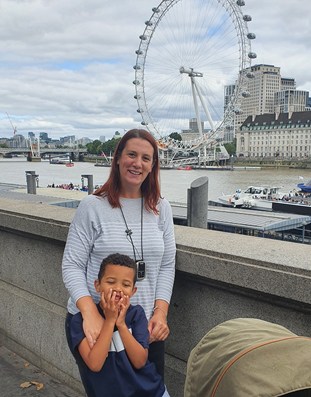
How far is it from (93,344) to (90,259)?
0.37 m

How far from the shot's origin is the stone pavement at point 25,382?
2881 mm

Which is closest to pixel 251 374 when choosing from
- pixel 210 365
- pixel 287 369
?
pixel 287 369

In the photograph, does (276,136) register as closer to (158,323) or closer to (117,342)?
(158,323)

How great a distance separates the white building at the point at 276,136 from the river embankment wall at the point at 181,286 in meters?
115

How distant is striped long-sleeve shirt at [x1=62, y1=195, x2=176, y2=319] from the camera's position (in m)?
2.03

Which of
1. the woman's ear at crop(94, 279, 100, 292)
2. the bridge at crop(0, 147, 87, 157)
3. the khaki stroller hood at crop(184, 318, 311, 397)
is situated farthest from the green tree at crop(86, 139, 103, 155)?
the khaki stroller hood at crop(184, 318, 311, 397)

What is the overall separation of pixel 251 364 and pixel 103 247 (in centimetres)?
99

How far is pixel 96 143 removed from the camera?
435 feet

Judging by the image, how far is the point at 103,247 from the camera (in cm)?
202

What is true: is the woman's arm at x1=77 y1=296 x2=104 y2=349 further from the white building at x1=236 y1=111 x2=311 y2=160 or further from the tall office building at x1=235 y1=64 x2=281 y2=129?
the tall office building at x1=235 y1=64 x2=281 y2=129

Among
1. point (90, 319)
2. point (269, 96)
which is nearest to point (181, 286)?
point (90, 319)

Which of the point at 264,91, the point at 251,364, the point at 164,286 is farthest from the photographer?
the point at 264,91

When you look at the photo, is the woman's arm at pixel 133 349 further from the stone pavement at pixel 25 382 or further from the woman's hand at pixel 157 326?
the stone pavement at pixel 25 382

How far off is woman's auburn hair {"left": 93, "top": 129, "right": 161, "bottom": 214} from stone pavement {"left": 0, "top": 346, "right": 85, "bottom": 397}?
1452 mm
